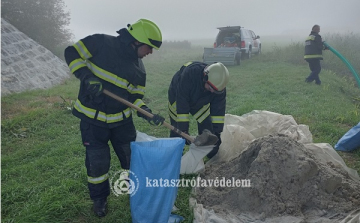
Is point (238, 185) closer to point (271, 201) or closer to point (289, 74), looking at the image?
point (271, 201)

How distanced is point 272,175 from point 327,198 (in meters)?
0.54

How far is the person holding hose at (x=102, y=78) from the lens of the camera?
2.47 metres

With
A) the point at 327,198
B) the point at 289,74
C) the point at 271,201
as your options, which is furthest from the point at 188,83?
the point at 289,74

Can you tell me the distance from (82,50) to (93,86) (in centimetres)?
37

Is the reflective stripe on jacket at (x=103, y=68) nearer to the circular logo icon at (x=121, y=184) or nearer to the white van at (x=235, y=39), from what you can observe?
the circular logo icon at (x=121, y=184)

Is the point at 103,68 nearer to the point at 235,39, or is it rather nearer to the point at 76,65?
the point at 76,65

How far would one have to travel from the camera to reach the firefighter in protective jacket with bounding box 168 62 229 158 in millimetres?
3035

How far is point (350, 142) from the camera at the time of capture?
3787 mm

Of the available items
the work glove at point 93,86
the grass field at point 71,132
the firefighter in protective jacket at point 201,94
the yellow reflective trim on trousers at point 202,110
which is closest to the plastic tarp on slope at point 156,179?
the grass field at point 71,132

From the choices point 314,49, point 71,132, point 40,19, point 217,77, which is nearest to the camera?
point 217,77

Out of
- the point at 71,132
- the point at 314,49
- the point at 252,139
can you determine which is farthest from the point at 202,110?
the point at 314,49

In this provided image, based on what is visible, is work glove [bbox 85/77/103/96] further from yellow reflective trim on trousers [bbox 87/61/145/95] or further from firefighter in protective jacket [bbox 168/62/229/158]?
firefighter in protective jacket [bbox 168/62/229/158]

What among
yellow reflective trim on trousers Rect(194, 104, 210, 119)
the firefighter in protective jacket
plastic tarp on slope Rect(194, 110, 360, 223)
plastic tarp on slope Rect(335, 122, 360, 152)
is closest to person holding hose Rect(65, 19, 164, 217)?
the firefighter in protective jacket

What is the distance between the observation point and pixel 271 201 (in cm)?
249
